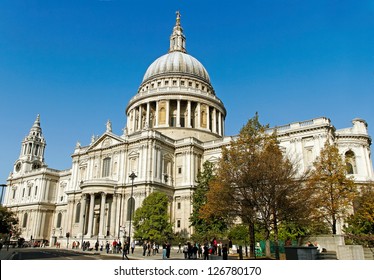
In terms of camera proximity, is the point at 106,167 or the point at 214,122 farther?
the point at 214,122

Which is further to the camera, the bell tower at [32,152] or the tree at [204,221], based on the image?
the bell tower at [32,152]

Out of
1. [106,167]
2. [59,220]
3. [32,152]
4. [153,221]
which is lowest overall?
[153,221]

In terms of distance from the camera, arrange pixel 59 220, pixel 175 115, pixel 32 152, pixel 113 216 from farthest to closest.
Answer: pixel 32 152
pixel 59 220
pixel 175 115
pixel 113 216

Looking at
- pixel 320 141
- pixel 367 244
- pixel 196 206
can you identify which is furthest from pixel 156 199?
pixel 367 244

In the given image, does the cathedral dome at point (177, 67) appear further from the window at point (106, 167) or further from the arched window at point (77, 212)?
the arched window at point (77, 212)

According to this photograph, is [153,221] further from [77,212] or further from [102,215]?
[77,212]

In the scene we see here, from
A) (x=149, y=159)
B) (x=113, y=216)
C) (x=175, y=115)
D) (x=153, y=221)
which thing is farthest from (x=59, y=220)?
(x=153, y=221)

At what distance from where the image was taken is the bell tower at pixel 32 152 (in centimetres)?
8006

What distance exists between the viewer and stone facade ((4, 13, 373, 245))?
159 ft

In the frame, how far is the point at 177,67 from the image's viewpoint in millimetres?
74562

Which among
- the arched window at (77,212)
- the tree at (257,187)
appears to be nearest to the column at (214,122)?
the arched window at (77,212)

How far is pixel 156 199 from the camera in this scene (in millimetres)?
42531

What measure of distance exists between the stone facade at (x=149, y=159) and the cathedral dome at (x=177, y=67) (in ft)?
0.76

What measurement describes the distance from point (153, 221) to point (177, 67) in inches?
1689
